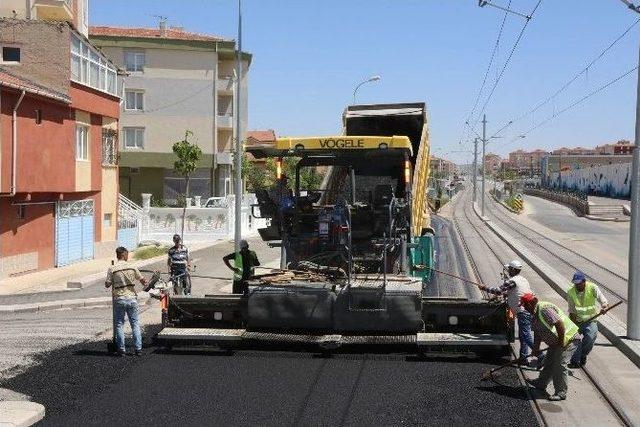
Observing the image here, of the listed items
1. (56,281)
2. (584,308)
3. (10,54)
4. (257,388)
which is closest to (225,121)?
(10,54)

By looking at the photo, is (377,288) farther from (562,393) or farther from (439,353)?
(562,393)

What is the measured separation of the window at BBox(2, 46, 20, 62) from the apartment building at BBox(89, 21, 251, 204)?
82.2 ft

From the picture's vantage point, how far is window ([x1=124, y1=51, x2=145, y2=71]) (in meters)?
49.6

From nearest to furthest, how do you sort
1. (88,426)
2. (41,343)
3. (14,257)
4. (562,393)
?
(88,426)
(562,393)
(41,343)
(14,257)

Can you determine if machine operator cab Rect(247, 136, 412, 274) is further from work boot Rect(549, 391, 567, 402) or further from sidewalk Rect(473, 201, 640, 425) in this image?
work boot Rect(549, 391, 567, 402)

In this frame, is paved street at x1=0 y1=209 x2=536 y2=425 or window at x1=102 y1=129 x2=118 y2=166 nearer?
paved street at x1=0 y1=209 x2=536 y2=425

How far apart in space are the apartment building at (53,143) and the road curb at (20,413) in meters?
12.8

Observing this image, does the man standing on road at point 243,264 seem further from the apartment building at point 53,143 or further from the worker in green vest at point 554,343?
the apartment building at point 53,143

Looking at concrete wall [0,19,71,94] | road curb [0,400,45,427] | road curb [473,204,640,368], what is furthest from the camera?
concrete wall [0,19,71,94]

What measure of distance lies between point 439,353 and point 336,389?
2.24 meters

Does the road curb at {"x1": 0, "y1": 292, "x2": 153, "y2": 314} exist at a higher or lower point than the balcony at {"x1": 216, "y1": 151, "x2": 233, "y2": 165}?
lower

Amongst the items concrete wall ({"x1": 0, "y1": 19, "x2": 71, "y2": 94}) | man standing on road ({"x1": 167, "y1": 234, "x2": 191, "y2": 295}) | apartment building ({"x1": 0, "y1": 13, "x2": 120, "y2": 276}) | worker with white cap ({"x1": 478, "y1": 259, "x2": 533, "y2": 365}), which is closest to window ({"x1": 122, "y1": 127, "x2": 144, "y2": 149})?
apartment building ({"x1": 0, "y1": 13, "x2": 120, "y2": 276})

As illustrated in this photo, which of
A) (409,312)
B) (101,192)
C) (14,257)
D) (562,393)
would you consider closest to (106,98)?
(101,192)

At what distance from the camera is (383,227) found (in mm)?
12031
